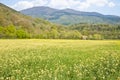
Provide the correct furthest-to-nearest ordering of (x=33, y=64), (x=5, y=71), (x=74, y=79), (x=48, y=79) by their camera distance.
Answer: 1. (x=33, y=64)
2. (x=5, y=71)
3. (x=74, y=79)
4. (x=48, y=79)

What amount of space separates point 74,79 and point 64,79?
2.07 ft

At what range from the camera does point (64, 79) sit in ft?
40.7

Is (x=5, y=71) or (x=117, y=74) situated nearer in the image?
(x=117, y=74)

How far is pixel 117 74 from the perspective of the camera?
13.6 meters

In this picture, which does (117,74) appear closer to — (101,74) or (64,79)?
(101,74)

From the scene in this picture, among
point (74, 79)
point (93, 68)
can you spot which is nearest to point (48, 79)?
point (74, 79)

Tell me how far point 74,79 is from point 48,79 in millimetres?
1296

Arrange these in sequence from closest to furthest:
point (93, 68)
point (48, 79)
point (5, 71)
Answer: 1. point (48, 79)
2. point (5, 71)
3. point (93, 68)

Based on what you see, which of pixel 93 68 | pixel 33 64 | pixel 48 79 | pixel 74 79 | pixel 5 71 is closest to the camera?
pixel 48 79


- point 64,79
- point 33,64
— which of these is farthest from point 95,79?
point 33,64

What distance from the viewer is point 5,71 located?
14898 mm

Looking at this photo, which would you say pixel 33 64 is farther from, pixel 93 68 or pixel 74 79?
pixel 74 79

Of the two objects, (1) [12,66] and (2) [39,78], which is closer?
(2) [39,78]

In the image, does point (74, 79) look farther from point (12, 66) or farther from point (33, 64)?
point (33, 64)
